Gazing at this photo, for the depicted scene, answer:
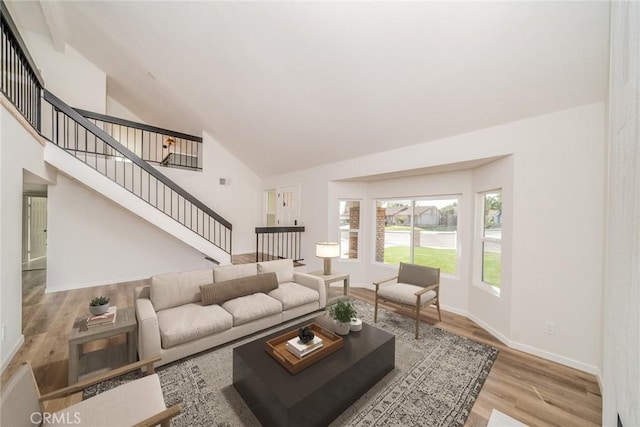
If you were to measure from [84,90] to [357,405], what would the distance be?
7.52 m

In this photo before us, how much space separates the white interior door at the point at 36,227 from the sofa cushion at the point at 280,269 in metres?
7.12

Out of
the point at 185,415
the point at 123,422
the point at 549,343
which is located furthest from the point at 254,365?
the point at 549,343

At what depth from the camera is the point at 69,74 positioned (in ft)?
16.6

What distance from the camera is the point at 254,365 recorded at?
1.93 metres

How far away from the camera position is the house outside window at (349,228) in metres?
5.30

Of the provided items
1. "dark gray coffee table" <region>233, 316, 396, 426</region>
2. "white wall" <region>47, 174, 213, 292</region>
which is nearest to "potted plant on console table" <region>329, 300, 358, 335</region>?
"dark gray coffee table" <region>233, 316, 396, 426</region>

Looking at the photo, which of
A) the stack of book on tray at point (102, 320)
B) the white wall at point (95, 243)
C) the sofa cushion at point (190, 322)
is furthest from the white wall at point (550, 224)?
the white wall at point (95, 243)

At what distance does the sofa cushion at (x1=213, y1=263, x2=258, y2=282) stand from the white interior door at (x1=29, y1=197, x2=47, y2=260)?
22.4 feet

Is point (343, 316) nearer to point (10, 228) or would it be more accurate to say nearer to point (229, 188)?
point (10, 228)

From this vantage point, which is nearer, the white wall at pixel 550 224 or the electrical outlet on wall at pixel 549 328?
the white wall at pixel 550 224

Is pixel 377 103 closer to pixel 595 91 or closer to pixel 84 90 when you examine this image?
A: pixel 595 91

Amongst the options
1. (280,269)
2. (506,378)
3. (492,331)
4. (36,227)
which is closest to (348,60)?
(280,269)

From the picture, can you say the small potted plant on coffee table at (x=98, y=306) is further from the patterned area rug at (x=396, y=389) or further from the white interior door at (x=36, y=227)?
the white interior door at (x=36, y=227)

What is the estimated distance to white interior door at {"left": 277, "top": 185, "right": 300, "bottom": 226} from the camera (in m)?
6.09
